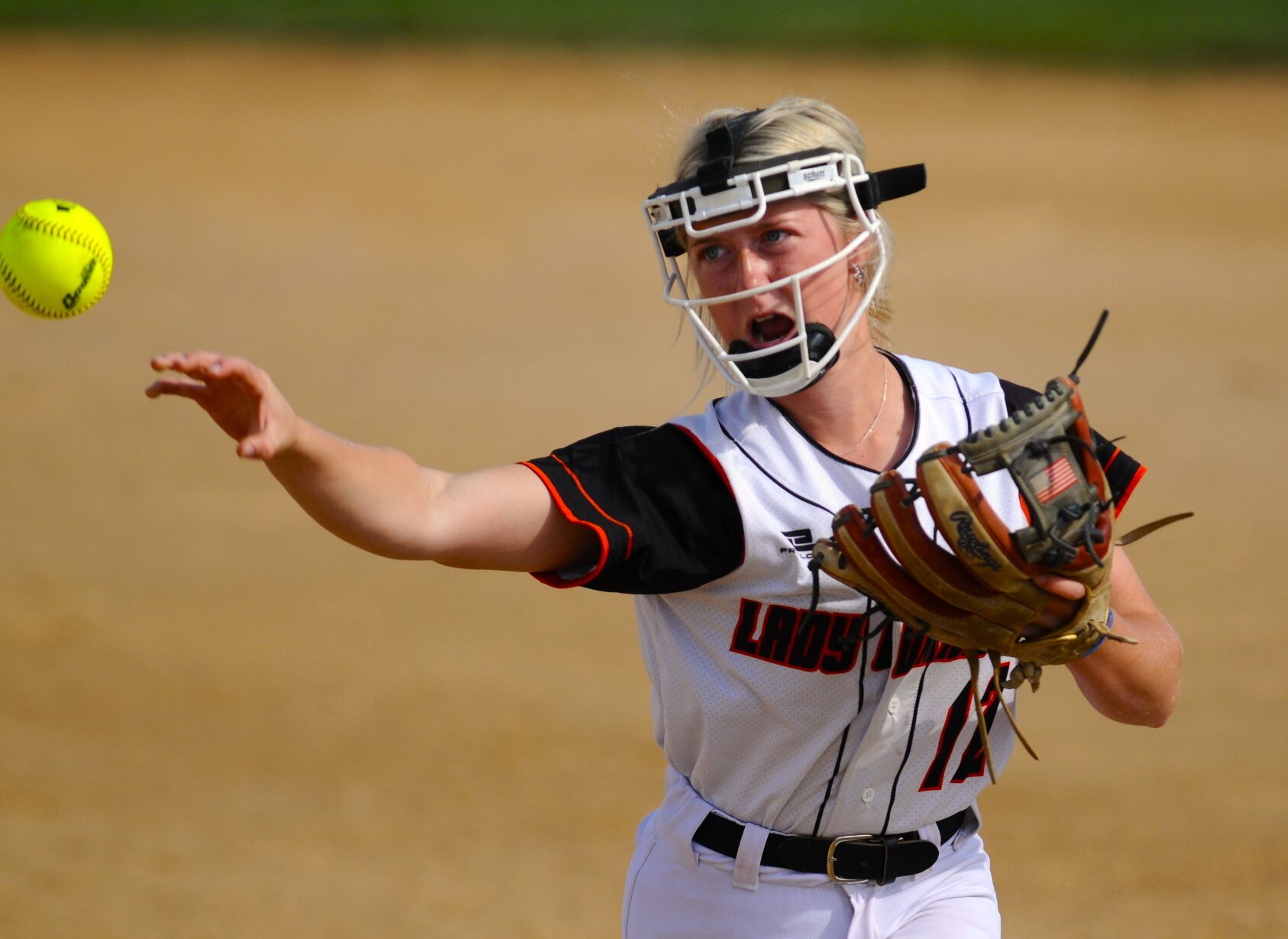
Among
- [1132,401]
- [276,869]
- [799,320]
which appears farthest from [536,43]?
[799,320]

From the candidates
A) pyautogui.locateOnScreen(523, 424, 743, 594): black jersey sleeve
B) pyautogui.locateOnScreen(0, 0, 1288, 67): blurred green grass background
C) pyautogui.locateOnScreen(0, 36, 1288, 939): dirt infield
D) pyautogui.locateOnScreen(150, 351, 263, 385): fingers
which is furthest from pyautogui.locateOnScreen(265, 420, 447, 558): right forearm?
pyautogui.locateOnScreen(0, 0, 1288, 67): blurred green grass background

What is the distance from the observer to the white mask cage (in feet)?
8.35

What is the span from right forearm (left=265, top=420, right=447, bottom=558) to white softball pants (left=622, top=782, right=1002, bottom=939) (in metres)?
0.84

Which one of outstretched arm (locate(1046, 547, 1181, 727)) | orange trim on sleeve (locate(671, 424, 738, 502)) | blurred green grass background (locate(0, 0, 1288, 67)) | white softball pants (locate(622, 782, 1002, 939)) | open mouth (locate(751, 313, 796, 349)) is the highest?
blurred green grass background (locate(0, 0, 1288, 67))

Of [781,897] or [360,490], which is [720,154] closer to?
[360,490]

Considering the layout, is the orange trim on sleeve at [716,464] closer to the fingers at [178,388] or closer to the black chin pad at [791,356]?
the black chin pad at [791,356]

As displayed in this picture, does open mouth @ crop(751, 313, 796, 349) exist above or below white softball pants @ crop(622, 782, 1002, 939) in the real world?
above

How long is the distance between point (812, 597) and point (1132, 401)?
23.9ft

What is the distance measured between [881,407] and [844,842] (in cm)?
78

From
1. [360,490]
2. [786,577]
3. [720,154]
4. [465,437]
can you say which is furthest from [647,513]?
[465,437]

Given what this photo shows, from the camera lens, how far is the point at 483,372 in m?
9.71

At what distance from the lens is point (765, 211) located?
2574mm

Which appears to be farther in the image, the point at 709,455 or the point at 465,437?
the point at 465,437

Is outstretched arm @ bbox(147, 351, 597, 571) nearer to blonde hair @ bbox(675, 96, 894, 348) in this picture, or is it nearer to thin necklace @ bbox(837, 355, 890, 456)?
thin necklace @ bbox(837, 355, 890, 456)
